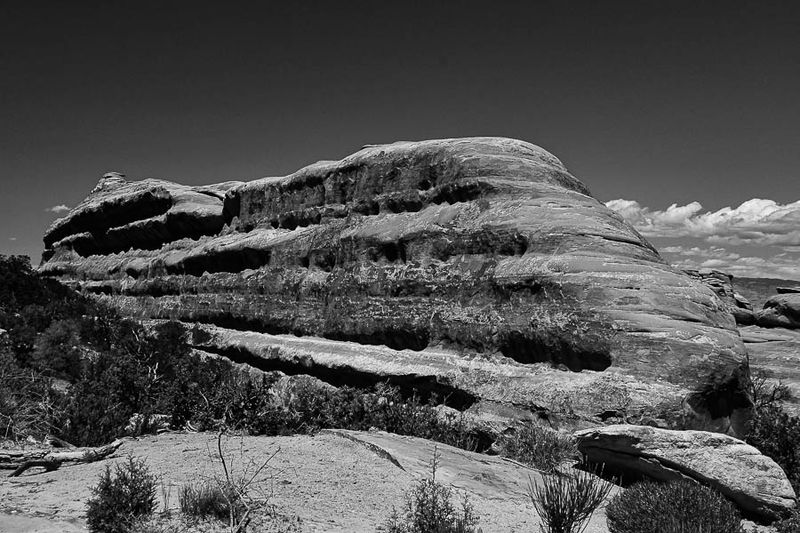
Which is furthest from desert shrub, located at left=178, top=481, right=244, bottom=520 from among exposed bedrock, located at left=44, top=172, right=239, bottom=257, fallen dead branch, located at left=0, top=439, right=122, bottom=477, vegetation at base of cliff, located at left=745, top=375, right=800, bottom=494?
exposed bedrock, located at left=44, top=172, right=239, bottom=257

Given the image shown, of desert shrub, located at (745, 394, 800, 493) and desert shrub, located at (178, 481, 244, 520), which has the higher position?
desert shrub, located at (178, 481, 244, 520)

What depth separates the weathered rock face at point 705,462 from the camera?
8.94 m

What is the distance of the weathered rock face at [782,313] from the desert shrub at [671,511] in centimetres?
4157

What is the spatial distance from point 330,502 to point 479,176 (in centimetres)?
1307

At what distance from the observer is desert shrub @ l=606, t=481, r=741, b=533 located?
7.21 m

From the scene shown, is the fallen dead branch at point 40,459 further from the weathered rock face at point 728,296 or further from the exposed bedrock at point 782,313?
the exposed bedrock at point 782,313

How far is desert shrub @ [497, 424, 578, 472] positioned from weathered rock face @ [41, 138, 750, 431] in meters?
0.95

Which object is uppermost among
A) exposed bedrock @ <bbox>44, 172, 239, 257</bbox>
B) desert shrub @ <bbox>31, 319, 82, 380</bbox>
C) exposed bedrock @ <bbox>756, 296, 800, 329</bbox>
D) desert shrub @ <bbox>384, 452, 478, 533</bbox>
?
exposed bedrock @ <bbox>44, 172, 239, 257</bbox>

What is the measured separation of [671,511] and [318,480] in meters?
4.83

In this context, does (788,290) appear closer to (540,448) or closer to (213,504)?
(540,448)

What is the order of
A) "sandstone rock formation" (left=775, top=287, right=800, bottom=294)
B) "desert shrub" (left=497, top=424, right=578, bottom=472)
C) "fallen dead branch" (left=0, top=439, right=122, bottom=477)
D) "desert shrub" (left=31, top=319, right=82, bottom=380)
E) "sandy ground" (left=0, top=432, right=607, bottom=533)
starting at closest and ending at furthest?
"sandy ground" (left=0, top=432, right=607, bottom=533) < "fallen dead branch" (left=0, top=439, right=122, bottom=477) < "desert shrub" (left=497, top=424, right=578, bottom=472) < "desert shrub" (left=31, top=319, right=82, bottom=380) < "sandstone rock formation" (left=775, top=287, right=800, bottom=294)

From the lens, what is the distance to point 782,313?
42.3 metres

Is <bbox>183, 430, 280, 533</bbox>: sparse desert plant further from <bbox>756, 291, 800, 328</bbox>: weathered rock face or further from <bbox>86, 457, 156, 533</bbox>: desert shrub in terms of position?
<bbox>756, 291, 800, 328</bbox>: weathered rock face

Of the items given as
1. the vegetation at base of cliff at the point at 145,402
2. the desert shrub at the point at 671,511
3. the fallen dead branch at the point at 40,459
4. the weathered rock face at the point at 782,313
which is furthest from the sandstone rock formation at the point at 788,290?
the fallen dead branch at the point at 40,459
